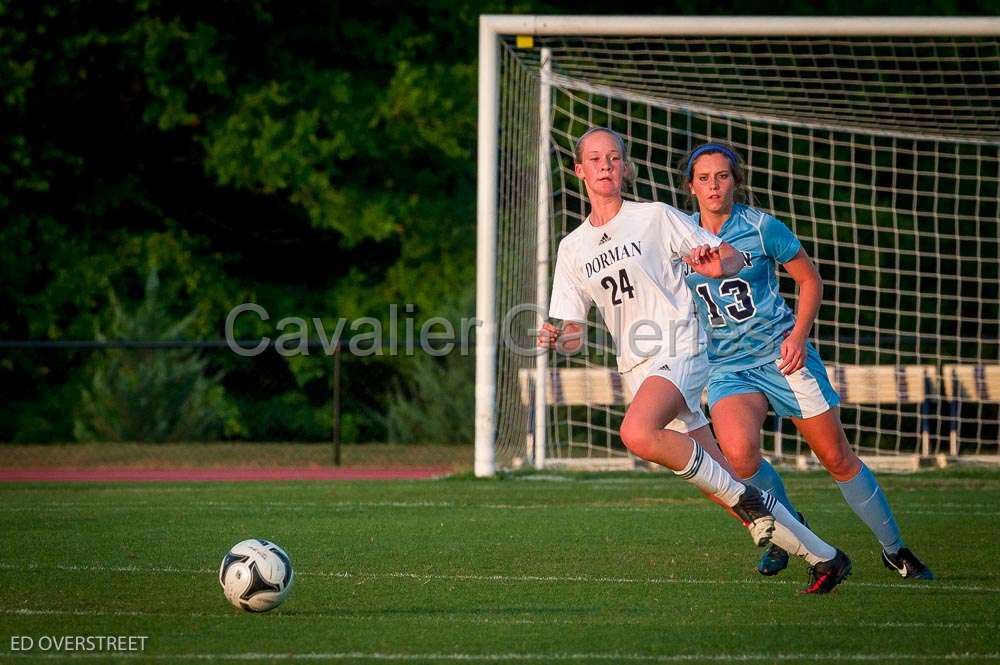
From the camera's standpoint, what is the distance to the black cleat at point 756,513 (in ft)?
18.0

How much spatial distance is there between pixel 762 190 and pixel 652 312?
8157 mm

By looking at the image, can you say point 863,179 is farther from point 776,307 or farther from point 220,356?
point 776,307

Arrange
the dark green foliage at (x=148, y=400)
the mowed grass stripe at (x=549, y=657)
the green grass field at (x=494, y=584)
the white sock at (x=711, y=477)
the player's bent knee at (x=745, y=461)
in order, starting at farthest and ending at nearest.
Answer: the dark green foliage at (x=148, y=400) < the player's bent knee at (x=745, y=461) < the white sock at (x=711, y=477) < the green grass field at (x=494, y=584) < the mowed grass stripe at (x=549, y=657)

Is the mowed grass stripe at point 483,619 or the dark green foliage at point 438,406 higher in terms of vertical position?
the dark green foliage at point 438,406

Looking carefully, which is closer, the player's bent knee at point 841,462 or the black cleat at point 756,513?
the black cleat at point 756,513

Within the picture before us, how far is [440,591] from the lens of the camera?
585 centimetres

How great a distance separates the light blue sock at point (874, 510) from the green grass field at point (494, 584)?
0.17 metres

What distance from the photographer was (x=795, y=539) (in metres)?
5.76

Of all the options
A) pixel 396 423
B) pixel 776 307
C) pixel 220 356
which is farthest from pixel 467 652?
pixel 220 356

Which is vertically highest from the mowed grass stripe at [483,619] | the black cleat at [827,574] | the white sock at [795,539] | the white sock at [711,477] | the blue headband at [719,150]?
the blue headband at [719,150]

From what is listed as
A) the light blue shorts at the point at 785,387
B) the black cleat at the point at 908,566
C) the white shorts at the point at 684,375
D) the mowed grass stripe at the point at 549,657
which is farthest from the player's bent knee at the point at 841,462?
the mowed grass stripe at the point at 549,657

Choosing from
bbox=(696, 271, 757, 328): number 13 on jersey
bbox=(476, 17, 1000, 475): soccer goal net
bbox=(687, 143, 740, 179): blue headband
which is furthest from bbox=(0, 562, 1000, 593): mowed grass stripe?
bbox=(476, 17, 1000, 475): soccer goal net

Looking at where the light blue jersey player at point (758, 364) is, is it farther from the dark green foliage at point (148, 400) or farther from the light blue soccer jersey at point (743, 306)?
the dark green foliage at point (148, 400)

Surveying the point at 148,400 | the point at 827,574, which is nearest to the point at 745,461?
the point at 827,574
